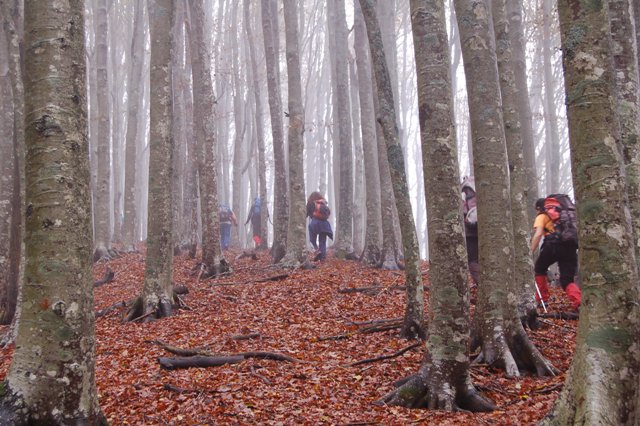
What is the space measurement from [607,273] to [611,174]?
546 millimetres

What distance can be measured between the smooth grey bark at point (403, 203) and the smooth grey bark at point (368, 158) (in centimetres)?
516

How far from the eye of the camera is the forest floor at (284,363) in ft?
14.1

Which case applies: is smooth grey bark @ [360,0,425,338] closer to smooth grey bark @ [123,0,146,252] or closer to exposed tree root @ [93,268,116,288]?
exposed tree root @ [93,268,116,288]

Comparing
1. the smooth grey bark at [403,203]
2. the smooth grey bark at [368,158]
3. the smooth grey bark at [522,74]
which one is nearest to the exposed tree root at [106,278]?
the smooth grey bark at [368,158]

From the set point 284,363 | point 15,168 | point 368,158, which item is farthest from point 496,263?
point 368,158

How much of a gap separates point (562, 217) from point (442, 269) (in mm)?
3641

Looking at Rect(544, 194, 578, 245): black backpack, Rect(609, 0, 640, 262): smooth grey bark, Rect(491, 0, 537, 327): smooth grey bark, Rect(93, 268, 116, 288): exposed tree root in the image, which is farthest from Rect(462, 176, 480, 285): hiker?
Rect(93, 268, 116, 288): exposed tree root

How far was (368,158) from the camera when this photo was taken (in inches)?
492

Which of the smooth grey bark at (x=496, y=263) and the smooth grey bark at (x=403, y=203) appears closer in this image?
the smooth grey bark at (x=496, y=263)

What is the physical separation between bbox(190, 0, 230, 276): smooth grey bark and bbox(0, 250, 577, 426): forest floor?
94 centimetres

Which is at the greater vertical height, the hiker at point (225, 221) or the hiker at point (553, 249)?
the hiker at point (225, 221)

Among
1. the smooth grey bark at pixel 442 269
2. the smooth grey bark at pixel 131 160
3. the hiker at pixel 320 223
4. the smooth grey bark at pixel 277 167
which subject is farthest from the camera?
the smooth grey bark at pixel 131 160

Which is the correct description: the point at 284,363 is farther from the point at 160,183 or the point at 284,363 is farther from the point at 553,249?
the point at 553,249

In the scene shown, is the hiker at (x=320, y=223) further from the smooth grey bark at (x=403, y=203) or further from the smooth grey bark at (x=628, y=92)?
the smooth grey bark at (x=628, y=92)
